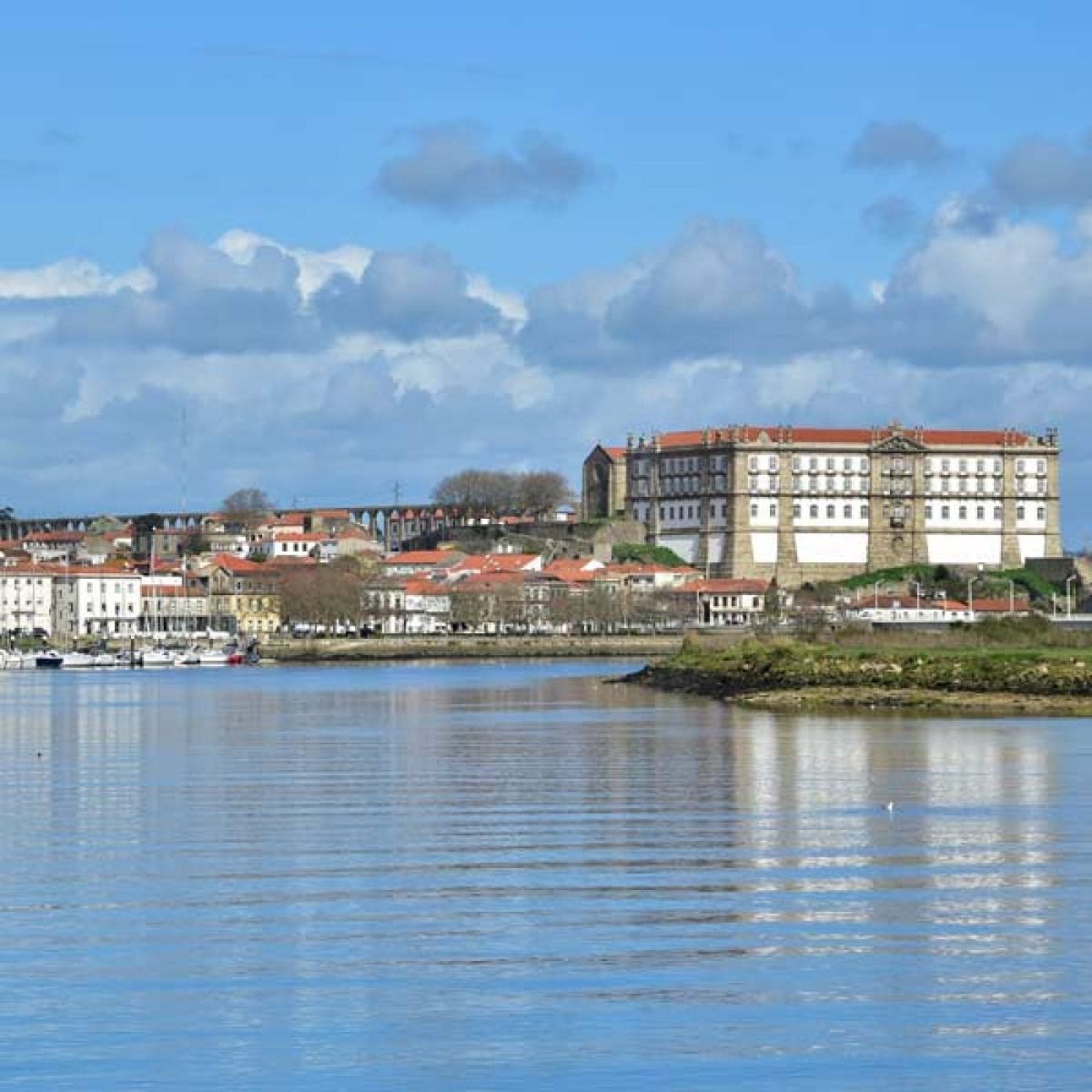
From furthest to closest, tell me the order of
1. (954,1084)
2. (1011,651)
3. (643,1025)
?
1. (1011,651)
2. (643,1025)
3. (954,1084)

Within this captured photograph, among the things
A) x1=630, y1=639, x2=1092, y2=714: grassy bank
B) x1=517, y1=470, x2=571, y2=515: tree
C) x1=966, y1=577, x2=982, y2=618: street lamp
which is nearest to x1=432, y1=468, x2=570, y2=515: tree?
x1=517, y1=470, x2=571, y2=515: tree

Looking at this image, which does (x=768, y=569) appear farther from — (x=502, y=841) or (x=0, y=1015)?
(x=0, y=1015)

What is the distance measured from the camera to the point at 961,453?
11569 cm

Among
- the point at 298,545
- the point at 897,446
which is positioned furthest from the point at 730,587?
the point at 298,545

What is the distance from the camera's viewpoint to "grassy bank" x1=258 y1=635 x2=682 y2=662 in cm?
9244

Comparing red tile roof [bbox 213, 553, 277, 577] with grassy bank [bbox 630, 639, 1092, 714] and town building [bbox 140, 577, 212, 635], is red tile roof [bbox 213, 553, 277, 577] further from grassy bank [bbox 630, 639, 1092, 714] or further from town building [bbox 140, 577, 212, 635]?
grassy bank [bbox 630, 639, 1092, 714]

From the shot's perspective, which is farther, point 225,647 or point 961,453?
point 961,453

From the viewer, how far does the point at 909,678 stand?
46781 millimetres

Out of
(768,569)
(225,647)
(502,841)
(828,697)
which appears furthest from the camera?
(768,569)

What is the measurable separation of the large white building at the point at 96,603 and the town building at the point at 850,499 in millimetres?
23494

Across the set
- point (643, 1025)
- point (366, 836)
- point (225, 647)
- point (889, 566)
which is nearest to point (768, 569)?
point (889, 566)

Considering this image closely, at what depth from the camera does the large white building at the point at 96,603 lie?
113375 millimetres

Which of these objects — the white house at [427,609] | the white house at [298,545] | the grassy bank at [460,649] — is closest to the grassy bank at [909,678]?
the grassy bank at [460,649]

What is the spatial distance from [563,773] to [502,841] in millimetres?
7599
